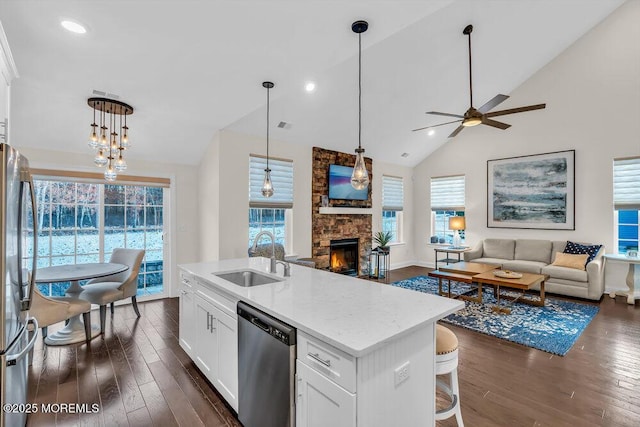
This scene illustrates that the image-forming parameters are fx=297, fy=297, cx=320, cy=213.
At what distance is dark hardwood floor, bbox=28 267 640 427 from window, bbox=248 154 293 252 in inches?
80.4

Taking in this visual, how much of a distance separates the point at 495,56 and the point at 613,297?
443cm

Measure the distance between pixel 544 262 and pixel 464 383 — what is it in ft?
14.3

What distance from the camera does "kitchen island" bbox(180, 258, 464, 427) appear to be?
1.26m

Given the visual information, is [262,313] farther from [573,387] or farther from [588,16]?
[588,16]

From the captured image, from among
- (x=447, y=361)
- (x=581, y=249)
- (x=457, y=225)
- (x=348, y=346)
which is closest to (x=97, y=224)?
(x=348, y=346)

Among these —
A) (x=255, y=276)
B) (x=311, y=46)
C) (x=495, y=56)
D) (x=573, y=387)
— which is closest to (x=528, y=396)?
(x=573, y=387)

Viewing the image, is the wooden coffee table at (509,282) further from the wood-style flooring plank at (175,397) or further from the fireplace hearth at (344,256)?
the wood-style flooring plank at (175,397)

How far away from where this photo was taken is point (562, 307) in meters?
4.37

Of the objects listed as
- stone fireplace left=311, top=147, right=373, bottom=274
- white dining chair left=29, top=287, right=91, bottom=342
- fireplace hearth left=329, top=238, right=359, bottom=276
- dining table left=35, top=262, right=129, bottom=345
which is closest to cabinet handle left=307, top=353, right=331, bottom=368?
white dining chair left=29, top=287, right=91, bottom=342

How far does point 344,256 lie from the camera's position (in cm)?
625

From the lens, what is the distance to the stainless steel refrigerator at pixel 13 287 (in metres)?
1.38

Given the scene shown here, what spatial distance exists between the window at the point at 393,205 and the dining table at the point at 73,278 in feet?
17.9

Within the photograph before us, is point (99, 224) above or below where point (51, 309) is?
above

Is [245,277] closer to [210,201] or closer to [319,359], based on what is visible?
[319,359]
